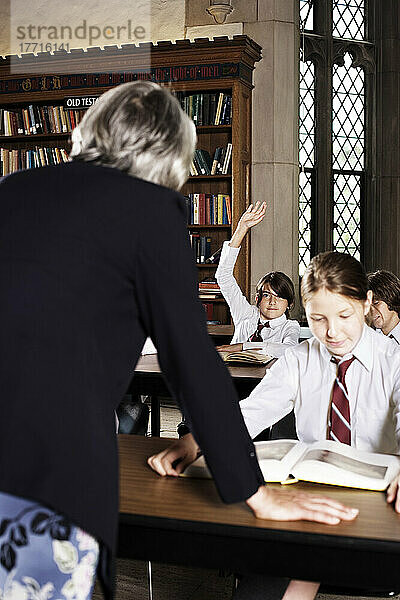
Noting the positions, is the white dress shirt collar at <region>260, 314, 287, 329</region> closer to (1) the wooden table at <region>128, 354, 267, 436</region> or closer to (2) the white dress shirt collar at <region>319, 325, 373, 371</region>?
(1) the wooden table at <region>128, 354, 267, 436</region>

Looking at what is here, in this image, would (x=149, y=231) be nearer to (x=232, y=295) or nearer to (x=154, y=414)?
(x=154, y=414)

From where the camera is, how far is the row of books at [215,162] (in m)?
7.42

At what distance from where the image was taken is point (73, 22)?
27.2 feet

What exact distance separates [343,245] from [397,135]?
4.88 feet

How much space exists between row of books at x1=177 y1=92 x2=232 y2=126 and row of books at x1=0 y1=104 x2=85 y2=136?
3.54 feet

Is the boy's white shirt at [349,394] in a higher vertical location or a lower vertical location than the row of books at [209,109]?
lower

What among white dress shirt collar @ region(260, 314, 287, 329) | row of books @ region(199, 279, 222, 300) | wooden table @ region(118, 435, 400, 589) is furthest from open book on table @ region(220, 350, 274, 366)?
row of books @ region(199, 279, 222, 300)

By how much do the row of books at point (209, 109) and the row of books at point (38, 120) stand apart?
3.54ft

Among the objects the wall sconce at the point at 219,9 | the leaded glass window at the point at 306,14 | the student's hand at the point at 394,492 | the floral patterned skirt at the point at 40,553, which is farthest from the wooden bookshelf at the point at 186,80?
the floral patterned skirt at the point at 40,553

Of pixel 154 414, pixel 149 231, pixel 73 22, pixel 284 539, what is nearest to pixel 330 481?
pixel 284 539

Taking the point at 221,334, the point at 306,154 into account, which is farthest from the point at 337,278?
the point at 306,154

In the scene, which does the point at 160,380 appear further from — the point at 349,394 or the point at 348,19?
the point at 348,19

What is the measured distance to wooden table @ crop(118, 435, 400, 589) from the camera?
4.65ft

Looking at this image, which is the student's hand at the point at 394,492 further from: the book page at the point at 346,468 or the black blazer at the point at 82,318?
the black blazer at the point at 82,318
